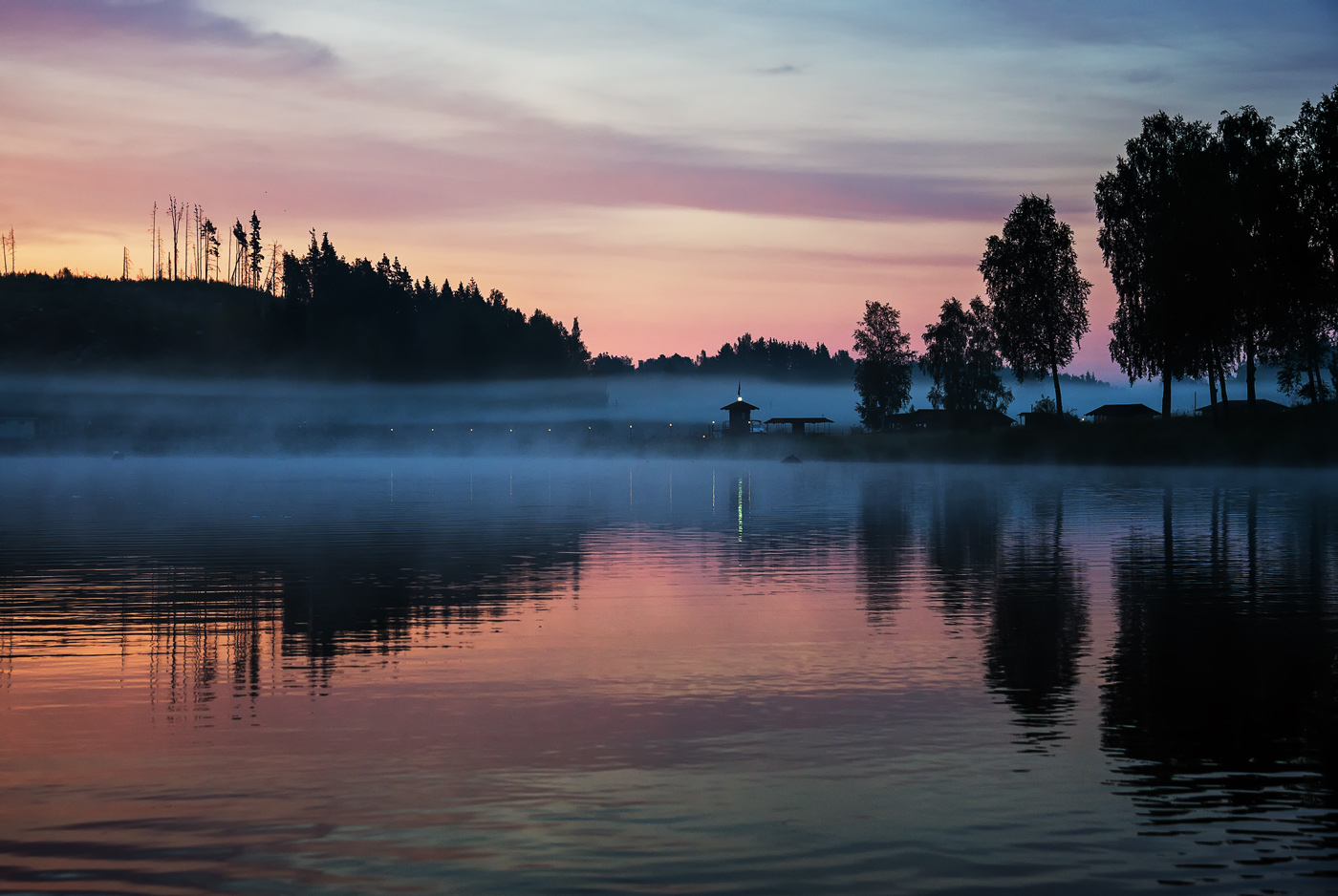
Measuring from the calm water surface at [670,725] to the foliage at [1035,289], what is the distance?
99535mm

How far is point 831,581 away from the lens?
3170 centimetres

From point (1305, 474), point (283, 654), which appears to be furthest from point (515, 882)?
point (1305, 474)

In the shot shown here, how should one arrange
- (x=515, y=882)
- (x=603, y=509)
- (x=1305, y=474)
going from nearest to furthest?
(x=515, y=882)
(x=603, y=509)
(x=1305, y=474)

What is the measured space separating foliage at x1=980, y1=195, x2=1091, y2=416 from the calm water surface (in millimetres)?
99535

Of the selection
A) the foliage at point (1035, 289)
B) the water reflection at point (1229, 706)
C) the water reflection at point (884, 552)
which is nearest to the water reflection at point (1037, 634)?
the water reflection at point (1229, 706)

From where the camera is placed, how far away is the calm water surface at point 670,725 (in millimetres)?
10727

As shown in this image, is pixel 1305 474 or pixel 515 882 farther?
pixel 1305 474

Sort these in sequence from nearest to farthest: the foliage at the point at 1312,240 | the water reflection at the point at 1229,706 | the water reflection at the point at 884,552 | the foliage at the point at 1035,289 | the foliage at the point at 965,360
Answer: the water reflection at the point at 1229,706
the water reflection at the point at 884,552
the foliage at the point at 1312,240
the foliage at the point at 1035,289
the foliage at the point at 965,360

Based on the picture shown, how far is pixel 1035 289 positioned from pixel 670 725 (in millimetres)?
125542

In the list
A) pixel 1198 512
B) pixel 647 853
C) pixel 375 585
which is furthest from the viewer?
pixel 1198 512

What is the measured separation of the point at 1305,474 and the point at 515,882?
340 ft

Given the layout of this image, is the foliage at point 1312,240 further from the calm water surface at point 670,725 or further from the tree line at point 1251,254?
the calm water surface at point 670,725

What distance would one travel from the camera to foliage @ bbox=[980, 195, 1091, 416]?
134 m

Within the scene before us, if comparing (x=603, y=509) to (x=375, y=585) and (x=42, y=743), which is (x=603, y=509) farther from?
(x=42, y=743)
